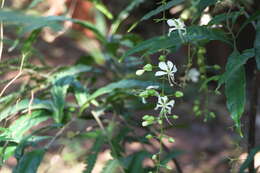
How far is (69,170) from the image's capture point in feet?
7.54

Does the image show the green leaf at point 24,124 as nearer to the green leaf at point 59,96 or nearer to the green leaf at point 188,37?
the green leaf at point 59,96

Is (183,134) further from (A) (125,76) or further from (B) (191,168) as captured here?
(A) (125,76)

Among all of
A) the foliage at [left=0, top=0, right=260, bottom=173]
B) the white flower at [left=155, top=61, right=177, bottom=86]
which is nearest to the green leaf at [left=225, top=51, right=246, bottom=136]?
the foliage at [left=0, top=0, right=260, bottom=173]

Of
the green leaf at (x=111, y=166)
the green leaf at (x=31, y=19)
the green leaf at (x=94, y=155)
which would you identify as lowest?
the green leaf at (x=111, y=166)

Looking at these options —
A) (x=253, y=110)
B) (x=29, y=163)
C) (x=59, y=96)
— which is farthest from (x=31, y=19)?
(x=253, y=110)

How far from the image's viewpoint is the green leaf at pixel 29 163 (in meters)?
0.90

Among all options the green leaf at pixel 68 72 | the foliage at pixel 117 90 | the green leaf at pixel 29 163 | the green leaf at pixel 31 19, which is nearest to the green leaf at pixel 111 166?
the foliage at pixel 117 90

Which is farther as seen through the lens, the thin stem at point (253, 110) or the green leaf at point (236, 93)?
the thin stem at point (253, 110)

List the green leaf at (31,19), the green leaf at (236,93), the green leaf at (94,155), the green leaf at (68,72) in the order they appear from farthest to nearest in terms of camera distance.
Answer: the green leaf at (68,72)
the green leaf at (94,155)
the green leaf at (31,19)
the green leaf at (236,93)

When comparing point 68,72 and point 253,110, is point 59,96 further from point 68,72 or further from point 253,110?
point 253,110

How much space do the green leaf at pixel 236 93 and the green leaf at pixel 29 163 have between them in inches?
17.8

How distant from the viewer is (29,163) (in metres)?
0.91

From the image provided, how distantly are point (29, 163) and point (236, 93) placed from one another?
484 mm

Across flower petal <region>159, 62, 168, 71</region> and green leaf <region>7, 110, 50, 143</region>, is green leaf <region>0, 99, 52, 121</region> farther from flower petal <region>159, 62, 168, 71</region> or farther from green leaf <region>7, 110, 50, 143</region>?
flower petal <region>159, 62, 168, 71</region>
